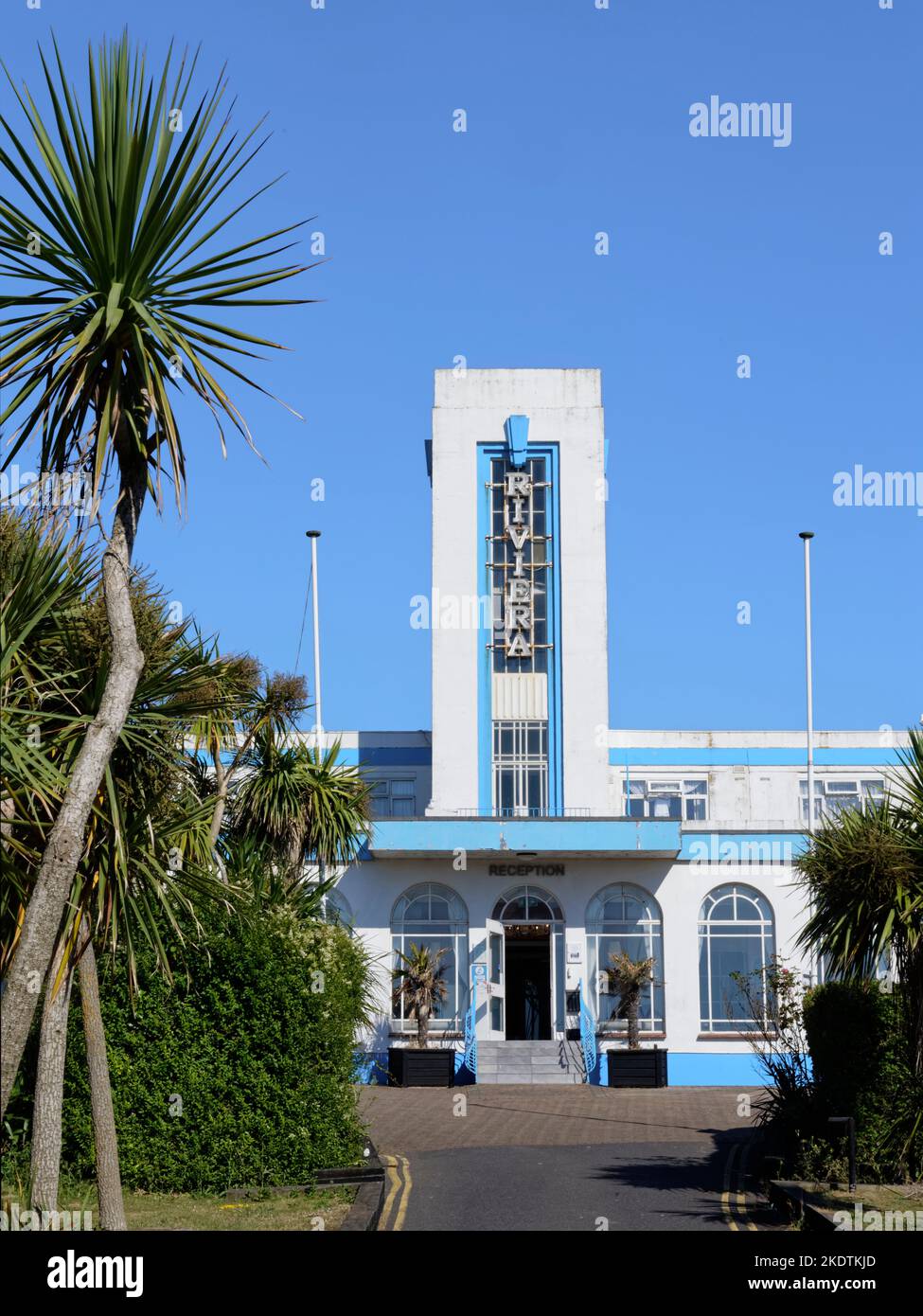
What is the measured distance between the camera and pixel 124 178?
31.2 feet

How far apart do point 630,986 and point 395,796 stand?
14234 millimetres

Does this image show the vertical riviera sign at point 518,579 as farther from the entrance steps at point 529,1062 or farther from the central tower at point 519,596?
the entrance steps at point 529,1062

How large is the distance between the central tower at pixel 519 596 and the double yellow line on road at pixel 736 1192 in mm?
19613

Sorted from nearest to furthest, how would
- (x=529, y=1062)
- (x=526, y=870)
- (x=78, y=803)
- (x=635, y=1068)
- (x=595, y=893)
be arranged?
(x=78, y=803)
(x=635, y=1068)
(x=529, y=1062)
(x=595, y=893)
(x=526, y=870)

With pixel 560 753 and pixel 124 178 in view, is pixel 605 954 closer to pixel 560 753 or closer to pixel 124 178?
pixel 560 753

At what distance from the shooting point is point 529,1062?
34688mm

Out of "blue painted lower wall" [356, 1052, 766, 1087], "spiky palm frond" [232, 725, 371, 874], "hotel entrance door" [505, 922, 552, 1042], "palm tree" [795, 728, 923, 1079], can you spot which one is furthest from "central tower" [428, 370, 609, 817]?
"palm tree" [795, 728, 923, 1079]

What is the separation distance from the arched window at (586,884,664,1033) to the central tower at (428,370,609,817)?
11.3ft

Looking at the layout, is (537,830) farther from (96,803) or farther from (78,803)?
(78,803)

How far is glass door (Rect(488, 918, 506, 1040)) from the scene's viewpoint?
118 feet

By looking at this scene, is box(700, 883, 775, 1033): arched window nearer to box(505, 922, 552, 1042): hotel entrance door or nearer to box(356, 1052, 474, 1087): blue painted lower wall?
box(505, 922, 552, 1042): hotel entrance door

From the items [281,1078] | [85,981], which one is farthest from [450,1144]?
[85,981]

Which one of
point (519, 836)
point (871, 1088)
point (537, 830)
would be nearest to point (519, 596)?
point (537, 830)
